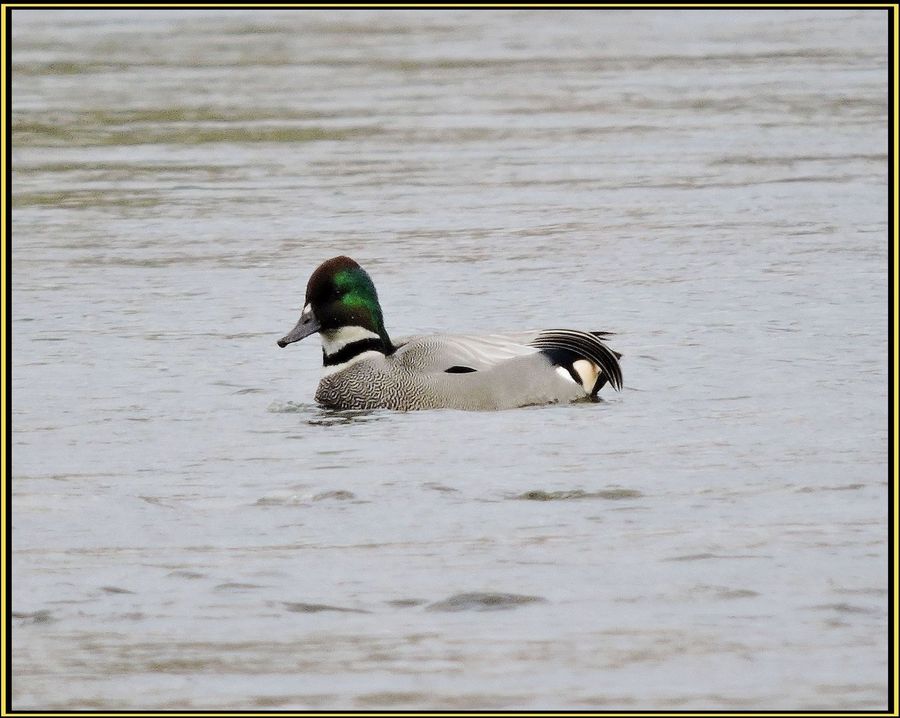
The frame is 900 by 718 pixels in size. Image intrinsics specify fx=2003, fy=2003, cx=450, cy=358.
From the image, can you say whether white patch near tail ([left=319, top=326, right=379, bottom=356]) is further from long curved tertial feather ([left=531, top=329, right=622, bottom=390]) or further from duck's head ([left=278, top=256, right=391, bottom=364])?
long curved tertial feather ([left=531, top=329, right=622, bottom=390])

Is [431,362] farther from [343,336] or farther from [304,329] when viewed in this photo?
[304,329]

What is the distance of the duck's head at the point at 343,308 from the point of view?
35.7 ft

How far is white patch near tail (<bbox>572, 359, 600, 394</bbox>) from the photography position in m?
10.7

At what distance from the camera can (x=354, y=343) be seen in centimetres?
1093

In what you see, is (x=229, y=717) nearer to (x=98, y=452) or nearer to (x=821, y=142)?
(x=98, y=452)

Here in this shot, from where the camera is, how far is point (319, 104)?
23203mm

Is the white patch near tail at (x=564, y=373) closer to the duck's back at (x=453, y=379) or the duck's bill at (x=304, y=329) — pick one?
the duck's back at (x=453, y=379)

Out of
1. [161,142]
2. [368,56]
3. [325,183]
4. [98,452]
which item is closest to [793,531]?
[98,452]

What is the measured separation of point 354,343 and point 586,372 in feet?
4.18

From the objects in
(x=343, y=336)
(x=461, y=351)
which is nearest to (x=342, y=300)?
(x=343, y=336)

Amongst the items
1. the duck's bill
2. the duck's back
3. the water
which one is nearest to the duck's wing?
the duck's back

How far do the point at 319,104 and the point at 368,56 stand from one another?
4807 millimetres

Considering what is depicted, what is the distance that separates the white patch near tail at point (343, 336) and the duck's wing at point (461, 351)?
8.2 inches

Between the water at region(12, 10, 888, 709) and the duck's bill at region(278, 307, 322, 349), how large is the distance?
315mm
